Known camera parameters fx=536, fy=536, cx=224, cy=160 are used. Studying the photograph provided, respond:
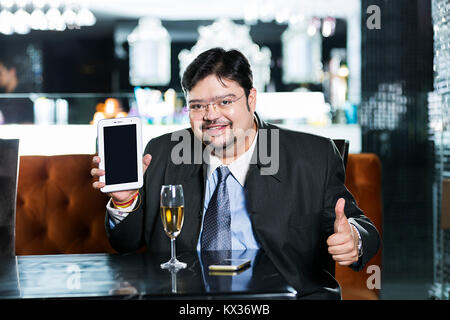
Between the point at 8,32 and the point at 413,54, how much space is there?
506cm

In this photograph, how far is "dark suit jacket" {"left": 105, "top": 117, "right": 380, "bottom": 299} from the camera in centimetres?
164

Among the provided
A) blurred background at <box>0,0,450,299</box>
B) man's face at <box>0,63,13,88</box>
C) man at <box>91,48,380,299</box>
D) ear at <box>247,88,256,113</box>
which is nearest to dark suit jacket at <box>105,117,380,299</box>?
man at <box>91,48,380,299</box>

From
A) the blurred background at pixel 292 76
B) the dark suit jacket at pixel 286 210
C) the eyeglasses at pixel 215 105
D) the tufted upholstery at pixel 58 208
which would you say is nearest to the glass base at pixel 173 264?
the dark suit jacket at pixel 286 210

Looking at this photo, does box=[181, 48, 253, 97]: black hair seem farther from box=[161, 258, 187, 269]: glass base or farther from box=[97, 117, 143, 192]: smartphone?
box=[161, 258, 187, 269]: glass base

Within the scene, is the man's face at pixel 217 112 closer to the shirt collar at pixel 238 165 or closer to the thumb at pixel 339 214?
the shirt collar at pixel 238 165

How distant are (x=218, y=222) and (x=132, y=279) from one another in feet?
1.76

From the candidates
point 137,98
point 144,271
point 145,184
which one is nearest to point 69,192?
point 145,184

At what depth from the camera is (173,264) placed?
127 centimetres

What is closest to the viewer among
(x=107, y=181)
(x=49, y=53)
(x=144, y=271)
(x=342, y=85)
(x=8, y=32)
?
(x=144, y=271)

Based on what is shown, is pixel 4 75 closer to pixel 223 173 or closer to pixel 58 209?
pixel 58 209

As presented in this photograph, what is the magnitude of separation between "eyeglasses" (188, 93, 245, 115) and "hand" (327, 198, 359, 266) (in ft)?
1.86

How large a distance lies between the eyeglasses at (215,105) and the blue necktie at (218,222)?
0.25 metres

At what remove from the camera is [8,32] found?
688 centimetres

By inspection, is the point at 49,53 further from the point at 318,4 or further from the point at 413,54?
the point at 413,54
